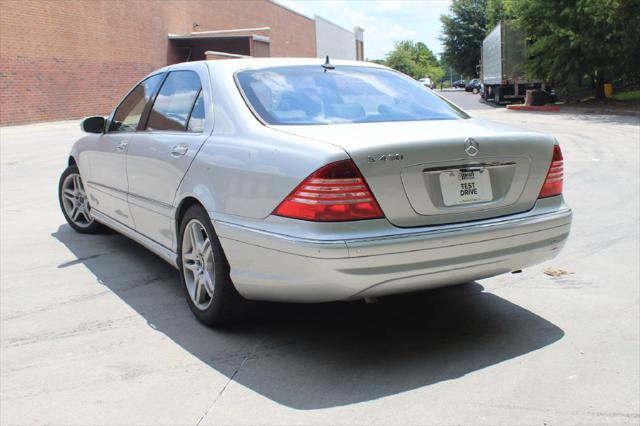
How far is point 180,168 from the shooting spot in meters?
4.34

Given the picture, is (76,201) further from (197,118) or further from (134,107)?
(197,118)

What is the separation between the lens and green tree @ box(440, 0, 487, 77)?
73.9 metres

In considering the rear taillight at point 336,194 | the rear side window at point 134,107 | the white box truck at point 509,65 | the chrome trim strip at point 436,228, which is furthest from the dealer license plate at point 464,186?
the white box truck at point 509,65

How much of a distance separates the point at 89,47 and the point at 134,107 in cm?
2731

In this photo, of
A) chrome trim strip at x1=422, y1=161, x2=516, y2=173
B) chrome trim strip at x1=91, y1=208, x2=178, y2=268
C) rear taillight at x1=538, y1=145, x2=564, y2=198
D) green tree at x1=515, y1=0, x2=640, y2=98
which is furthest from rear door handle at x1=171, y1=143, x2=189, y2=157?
green tree at x1=515, y1=0, x2=640, y2=98

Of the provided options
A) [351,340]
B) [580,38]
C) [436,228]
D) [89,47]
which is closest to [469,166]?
[436,228]

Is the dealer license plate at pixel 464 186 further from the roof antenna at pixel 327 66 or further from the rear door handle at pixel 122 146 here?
the rear door handle at pixel 122 146

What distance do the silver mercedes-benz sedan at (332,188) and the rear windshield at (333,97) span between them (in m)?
0.01

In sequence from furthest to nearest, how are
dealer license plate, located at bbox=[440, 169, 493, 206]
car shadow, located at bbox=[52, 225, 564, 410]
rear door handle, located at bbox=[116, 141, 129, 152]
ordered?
rear door handle, located at bbox=[116, 141, 129, 152]
dealer license plate, located at bbox=[440, 169, 493, 206]
car shadow, located at bbox=[52, 225, 564, 410]

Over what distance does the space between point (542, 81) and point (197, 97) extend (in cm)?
3179

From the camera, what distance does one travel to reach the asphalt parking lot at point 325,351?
3.15m

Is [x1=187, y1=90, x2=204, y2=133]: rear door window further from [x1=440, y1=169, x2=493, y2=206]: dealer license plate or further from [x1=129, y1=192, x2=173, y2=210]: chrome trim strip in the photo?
[x1=440, y1=169, x2=493, y2=206]: dealer license plate

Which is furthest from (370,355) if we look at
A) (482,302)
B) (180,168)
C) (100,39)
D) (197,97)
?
(100,39)

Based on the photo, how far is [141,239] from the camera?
16.9 ft
